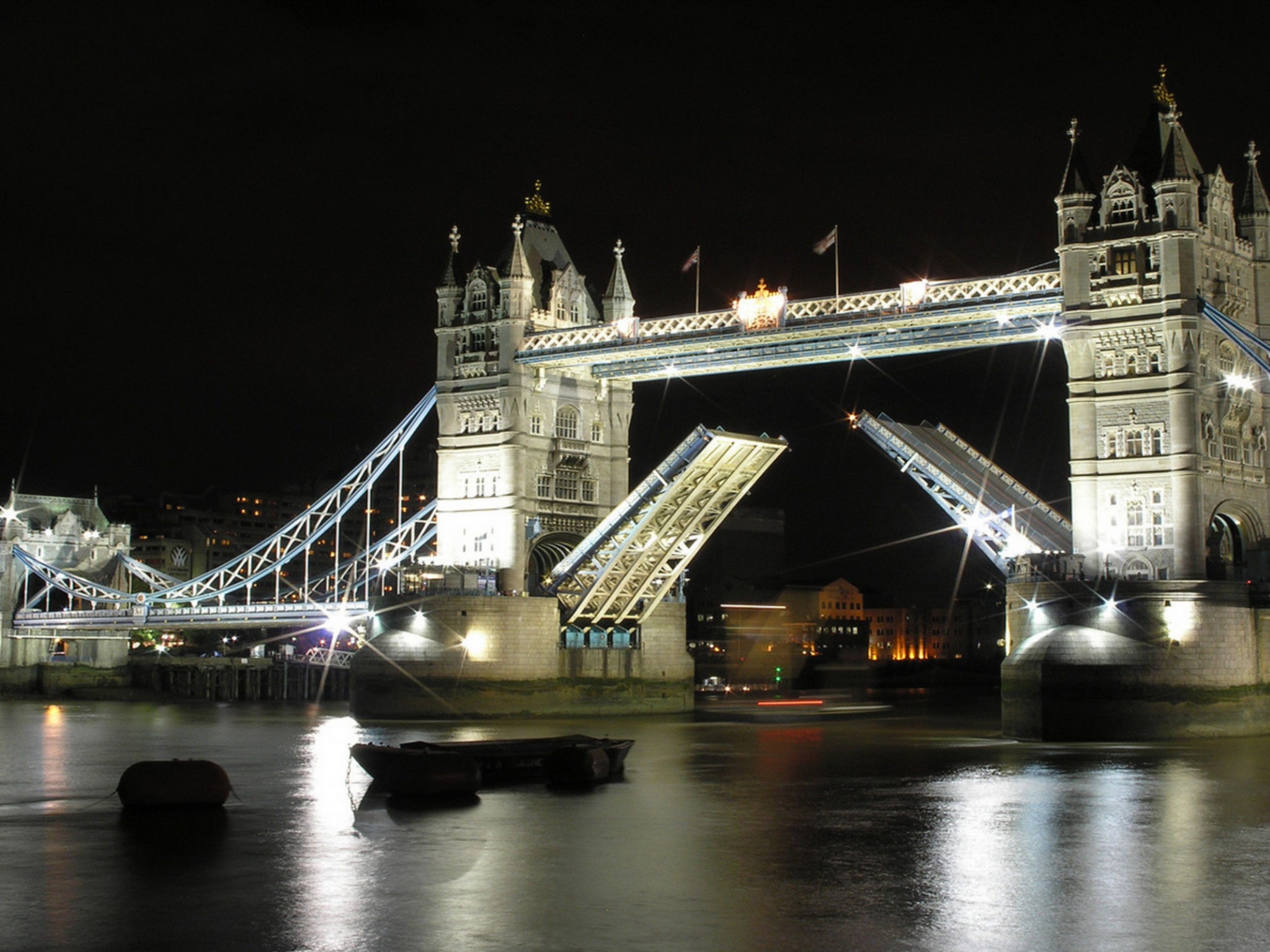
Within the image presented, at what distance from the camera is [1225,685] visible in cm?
3697

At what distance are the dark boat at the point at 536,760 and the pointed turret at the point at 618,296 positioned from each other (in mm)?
26042

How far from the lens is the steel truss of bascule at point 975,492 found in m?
41.0

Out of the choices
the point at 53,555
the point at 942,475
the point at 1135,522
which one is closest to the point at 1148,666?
the point at 1135,522

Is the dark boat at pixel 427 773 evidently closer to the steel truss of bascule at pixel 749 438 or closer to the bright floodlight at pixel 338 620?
the steel truss of bascule at pixel 749 438

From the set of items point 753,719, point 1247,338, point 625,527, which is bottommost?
point 753,719

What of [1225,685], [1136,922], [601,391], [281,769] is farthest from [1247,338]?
[1136,922]

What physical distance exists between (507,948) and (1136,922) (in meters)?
5.78

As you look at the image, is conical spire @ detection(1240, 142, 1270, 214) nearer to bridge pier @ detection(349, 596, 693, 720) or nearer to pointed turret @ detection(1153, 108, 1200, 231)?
pointed turret @ detection(1153, 108, 1200, 231)

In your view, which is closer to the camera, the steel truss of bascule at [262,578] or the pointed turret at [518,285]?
the pointed turret at [518,285]

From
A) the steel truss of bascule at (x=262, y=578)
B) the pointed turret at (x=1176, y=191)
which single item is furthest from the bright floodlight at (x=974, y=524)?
the steel truss of bascule at (x=262, y=578)

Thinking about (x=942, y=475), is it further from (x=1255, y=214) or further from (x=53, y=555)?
(x=53, y=555)

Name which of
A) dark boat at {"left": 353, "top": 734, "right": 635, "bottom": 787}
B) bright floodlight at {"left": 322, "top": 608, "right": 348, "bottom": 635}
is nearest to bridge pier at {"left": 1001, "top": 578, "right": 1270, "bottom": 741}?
dark boat at {"left": 353, "top": 734, "right": 635, "bottom": 787}

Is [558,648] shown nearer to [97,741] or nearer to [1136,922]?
[97,741]

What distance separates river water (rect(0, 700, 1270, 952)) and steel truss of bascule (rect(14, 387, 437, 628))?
69.2 feet
